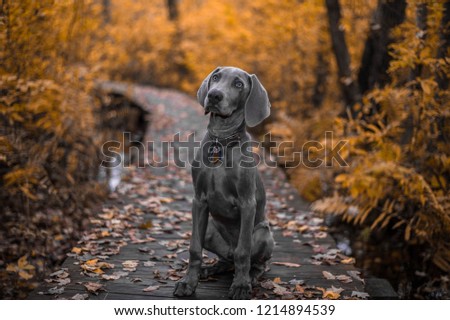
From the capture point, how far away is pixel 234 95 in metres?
3.73

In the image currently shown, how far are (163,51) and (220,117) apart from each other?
16.5 meters

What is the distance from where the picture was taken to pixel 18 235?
6.21 metres

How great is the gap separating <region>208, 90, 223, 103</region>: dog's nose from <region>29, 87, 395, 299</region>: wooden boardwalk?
5.25 feet

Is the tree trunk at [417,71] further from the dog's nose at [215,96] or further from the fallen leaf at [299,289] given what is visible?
the dog's nose at [215,96]

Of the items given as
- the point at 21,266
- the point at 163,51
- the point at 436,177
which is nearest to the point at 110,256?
the point at 21,266

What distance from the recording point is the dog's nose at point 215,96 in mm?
3584

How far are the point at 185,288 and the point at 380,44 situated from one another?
5.17m

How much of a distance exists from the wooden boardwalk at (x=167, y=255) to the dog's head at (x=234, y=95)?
1.50 metres

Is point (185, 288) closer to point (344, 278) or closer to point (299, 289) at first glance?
point (299, 289)

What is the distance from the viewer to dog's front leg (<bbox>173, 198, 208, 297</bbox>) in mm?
3954

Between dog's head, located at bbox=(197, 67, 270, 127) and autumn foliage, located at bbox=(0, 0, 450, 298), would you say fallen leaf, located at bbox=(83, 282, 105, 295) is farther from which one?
dog's head, located at bbox=(197, 67, 270, 127)

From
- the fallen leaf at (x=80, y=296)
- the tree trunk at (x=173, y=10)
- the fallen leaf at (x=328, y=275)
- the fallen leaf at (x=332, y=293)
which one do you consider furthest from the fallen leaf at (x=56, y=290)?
the tree trunk at (x=173, y=10)

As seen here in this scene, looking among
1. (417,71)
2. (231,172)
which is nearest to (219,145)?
(231,172)
